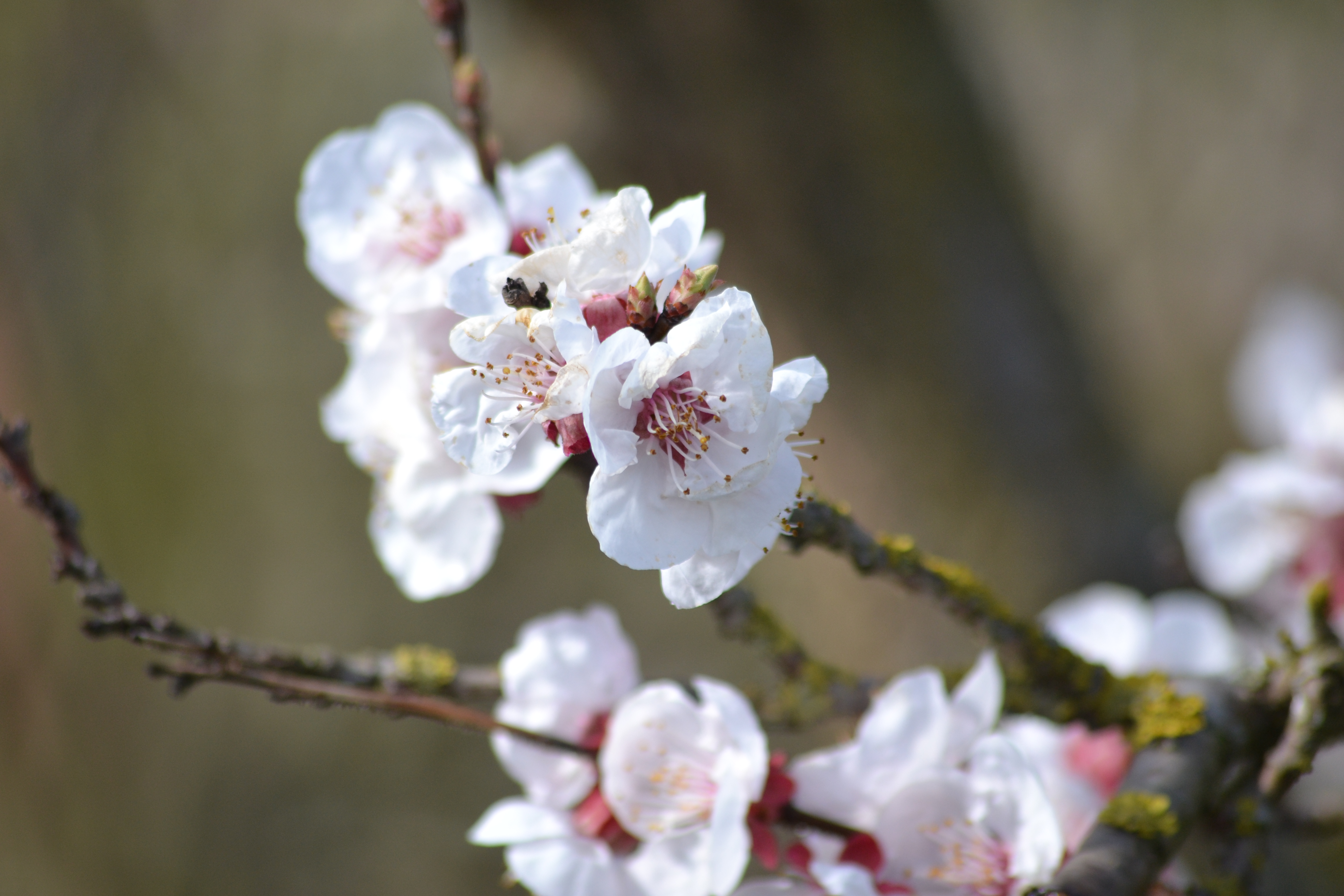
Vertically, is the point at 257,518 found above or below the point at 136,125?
below

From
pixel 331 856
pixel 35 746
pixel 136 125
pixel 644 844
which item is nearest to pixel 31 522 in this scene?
pixel 35 746

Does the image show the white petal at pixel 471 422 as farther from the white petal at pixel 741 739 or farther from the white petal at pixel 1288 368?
the white petal at pixel 1288 368

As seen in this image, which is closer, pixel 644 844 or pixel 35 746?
pixel 644 844

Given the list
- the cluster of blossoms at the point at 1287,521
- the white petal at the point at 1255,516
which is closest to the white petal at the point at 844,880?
the cluster of blossoms at the point at 1287,521

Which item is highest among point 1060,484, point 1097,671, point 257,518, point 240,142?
point 240,142

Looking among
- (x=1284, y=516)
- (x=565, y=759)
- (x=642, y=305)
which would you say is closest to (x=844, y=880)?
(x=565, y=759)

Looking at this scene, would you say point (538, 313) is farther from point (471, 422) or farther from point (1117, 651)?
point (1117, 651)

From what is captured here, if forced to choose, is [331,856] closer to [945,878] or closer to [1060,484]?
[1060,484]
